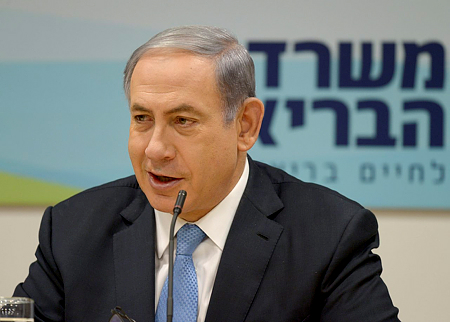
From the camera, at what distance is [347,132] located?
324cm

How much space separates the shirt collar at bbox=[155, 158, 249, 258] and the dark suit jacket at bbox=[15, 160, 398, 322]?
0.03 m

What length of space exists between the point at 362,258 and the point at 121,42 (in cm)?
189

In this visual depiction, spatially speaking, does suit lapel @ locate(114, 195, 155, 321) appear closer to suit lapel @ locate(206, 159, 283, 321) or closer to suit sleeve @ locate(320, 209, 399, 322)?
suit lapel @ locate(206, 159, 283, 321)

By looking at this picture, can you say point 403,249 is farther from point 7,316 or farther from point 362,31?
point 7,316

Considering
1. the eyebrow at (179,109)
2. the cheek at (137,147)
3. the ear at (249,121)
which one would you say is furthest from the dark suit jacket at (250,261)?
the eyebrow at (179,109)

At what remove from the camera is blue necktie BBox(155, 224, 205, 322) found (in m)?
2.02

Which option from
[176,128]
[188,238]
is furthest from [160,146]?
[188,238]

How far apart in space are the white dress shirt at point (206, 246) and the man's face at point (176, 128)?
0.11 metres

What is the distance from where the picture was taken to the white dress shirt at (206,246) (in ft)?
6.89

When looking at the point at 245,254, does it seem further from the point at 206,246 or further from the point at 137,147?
the point at 137,147

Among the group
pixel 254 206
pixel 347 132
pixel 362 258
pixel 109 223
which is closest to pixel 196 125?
pixel 254 206

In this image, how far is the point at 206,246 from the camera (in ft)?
7.08

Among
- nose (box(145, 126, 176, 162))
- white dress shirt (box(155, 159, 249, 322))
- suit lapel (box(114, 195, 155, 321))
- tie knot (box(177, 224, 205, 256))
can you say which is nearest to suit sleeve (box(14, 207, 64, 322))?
suit lapel (box(114, 195, 155, 321))

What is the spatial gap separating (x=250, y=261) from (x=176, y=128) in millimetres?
504
